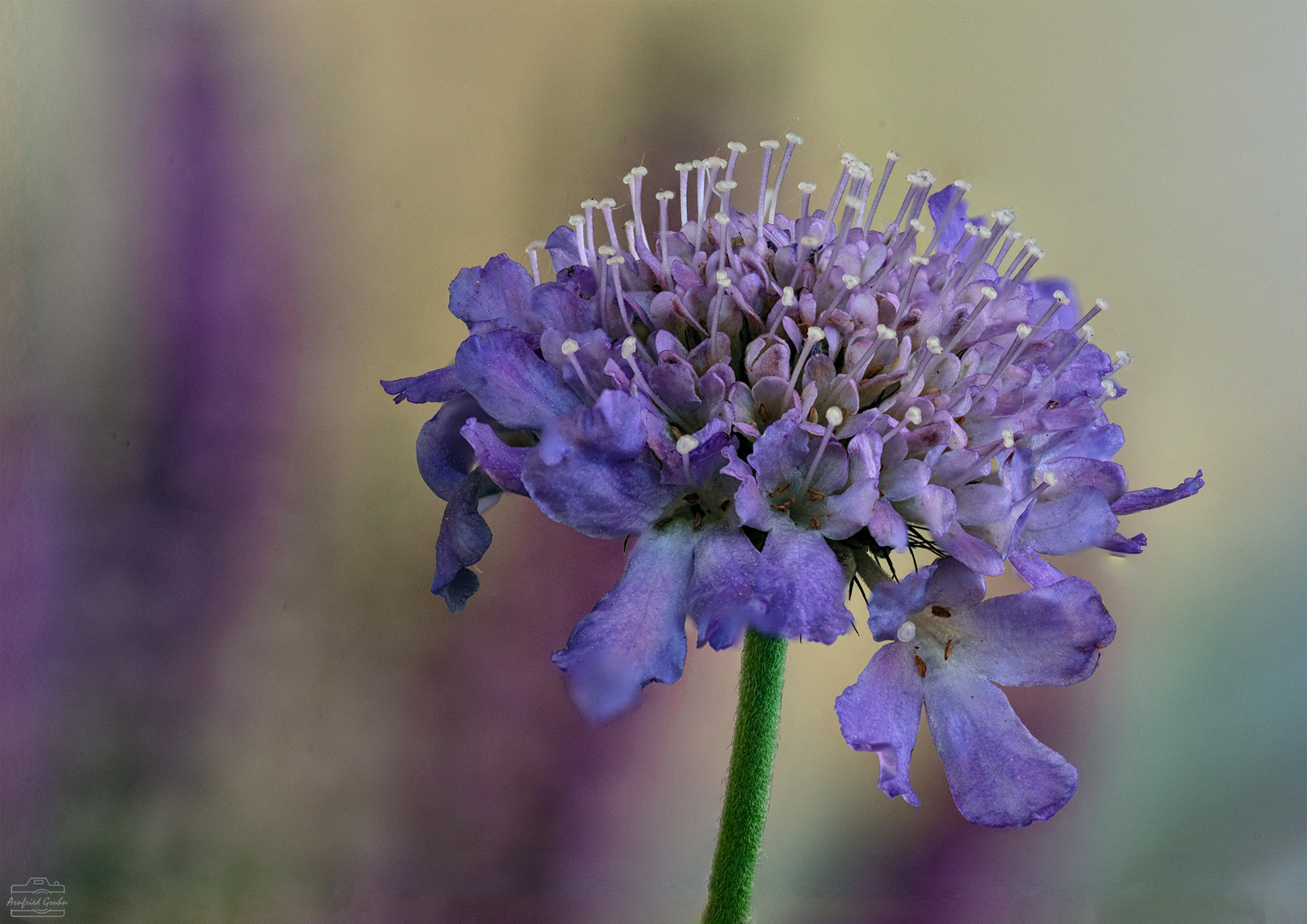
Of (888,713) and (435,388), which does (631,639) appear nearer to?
(888,713)

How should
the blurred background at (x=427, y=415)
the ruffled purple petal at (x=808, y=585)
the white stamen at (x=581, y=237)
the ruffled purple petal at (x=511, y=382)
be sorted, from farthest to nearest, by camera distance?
the blurred background at (x=427, y=415) → the white stamen at (x=581, y=237) → the ruffled purple petal at (x=511, y=382) → the ruffled purple petal at (x=808, y=585)

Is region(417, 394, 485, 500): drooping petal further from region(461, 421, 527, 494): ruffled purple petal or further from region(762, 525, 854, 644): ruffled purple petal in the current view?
region(762, 525, 854, 644): ruffled purple petal

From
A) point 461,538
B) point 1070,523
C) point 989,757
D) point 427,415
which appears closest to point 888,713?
point 989,757

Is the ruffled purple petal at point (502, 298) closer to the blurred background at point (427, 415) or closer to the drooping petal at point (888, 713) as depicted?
the drooping petal at point (888, 713)

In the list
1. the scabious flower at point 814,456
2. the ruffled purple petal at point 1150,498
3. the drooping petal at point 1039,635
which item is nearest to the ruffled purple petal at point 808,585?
the scabious flower at point 814,456

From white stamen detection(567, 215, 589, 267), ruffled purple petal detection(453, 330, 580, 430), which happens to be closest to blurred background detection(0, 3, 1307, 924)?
white stamen detection(567, 215, 589, 267)

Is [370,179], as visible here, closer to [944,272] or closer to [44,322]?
[44,322]

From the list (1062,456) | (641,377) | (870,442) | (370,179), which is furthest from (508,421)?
(370,179)
